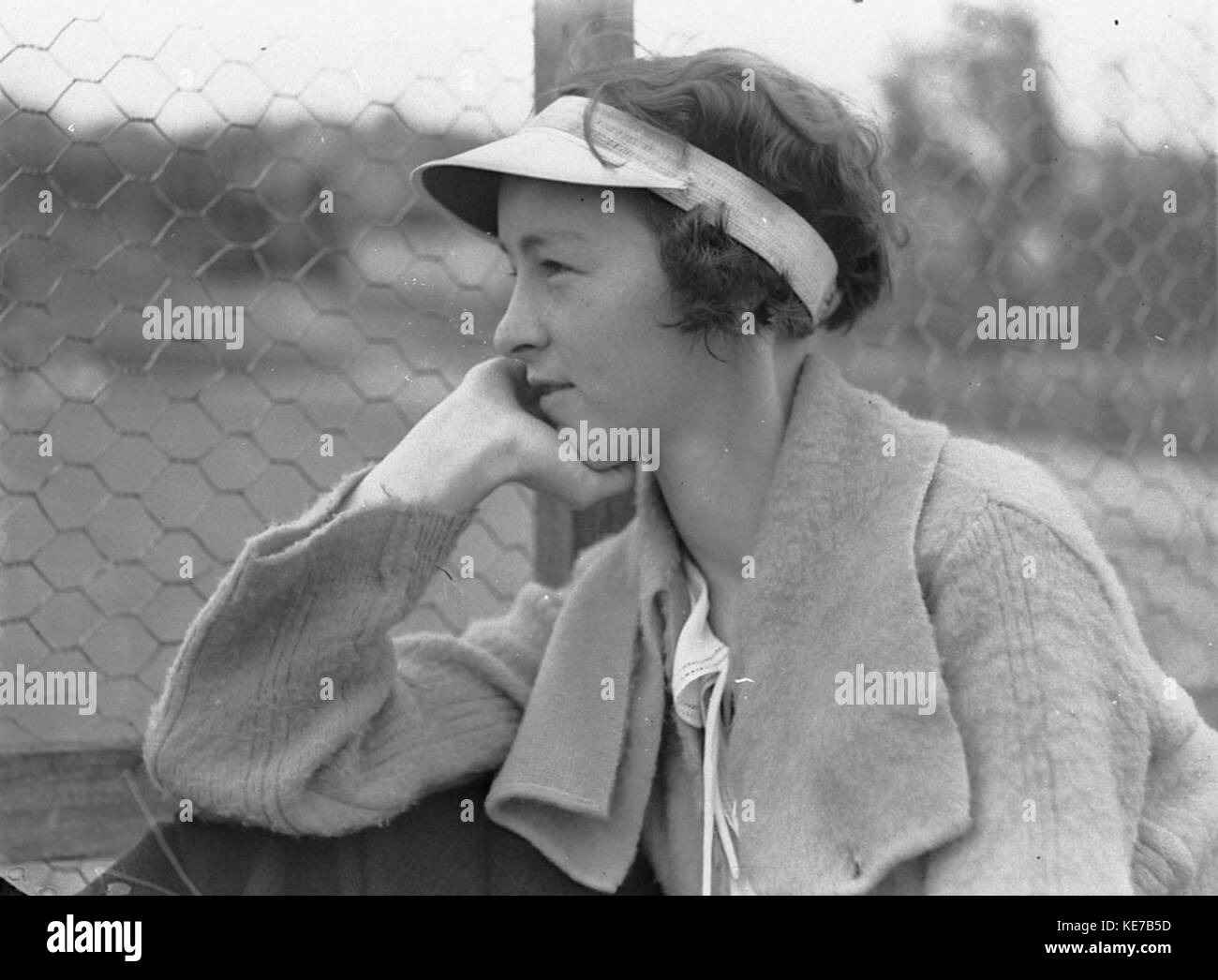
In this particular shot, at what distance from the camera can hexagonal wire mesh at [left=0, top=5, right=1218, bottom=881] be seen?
1.36 metres

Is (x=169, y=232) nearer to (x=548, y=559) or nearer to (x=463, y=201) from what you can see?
(x=463, y=201)

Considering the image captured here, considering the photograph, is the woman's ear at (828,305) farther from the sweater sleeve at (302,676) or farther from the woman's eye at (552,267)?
the sweater sleeve at (302,676)

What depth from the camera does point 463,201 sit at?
4.10ft

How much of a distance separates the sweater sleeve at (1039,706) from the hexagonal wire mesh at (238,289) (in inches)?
15.3

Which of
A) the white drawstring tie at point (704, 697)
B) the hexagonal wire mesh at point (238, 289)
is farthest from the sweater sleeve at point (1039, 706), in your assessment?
the hexagonal wire mesh at point (238, 289)

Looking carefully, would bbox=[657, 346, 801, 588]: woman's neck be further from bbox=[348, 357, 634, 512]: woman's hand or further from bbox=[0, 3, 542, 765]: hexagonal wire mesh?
bbox=[0, 3, 542, 765]: hexagonal wire mesh

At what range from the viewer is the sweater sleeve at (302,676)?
1.14 m

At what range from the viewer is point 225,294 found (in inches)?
54.9

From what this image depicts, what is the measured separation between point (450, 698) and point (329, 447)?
0.31 meters

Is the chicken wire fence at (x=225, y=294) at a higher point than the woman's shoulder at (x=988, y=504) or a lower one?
higher
